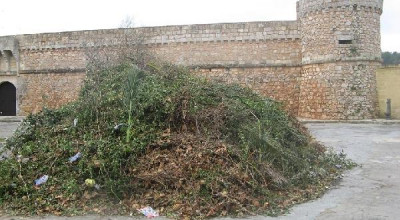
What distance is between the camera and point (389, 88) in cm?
1841

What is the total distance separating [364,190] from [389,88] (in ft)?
44.6

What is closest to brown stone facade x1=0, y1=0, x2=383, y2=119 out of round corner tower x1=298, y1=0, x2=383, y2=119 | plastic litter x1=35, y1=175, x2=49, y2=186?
round corner tower x1=298, y1=0, x2=383, y2=119

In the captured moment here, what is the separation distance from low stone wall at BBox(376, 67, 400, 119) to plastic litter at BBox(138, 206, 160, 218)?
1559cm

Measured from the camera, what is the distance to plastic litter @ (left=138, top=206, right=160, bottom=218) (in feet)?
16.2

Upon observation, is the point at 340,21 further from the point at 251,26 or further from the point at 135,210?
the point at 135,210

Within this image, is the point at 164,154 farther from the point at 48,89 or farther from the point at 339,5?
the point at 48,89

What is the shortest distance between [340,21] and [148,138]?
44.8 feet

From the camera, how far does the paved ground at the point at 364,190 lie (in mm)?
5051

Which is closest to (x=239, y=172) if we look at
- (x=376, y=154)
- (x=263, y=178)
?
(x=263, y=178)

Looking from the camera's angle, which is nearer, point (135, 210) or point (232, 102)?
point (135, 210)

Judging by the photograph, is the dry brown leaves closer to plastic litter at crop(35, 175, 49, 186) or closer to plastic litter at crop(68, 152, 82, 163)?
plastic litter at crop(68, 152, 82, 163)

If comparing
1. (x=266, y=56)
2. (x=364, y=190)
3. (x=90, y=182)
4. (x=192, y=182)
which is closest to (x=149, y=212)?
(x=192, y=182)

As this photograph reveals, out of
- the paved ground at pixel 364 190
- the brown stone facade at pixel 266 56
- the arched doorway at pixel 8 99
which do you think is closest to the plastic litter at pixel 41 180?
the paved ground at pixel 364 190

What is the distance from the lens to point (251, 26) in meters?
19.8
